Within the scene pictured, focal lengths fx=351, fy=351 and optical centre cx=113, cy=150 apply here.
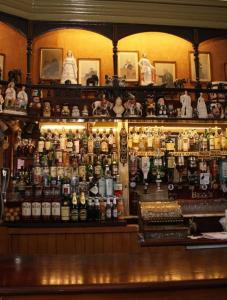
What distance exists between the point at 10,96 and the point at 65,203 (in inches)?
65.4

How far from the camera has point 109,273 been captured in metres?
1.84

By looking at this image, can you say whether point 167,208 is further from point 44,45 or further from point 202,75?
point 44,45

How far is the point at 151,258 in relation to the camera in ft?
7.47

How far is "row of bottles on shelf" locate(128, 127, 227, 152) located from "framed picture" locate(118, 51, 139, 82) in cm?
110

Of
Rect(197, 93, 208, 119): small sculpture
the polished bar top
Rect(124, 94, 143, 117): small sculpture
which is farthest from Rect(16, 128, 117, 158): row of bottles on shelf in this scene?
the polished bar top

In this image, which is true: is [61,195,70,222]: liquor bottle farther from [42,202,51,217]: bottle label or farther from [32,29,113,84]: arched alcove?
[32,29,113,84]: arched alcove

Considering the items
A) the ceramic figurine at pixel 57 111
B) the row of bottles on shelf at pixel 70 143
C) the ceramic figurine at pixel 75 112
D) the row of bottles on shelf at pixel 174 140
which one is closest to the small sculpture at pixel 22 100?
the ceramic figurine at pixel 57 111

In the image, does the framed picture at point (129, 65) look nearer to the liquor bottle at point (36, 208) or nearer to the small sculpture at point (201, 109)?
the small sculpture at point (201, 109)

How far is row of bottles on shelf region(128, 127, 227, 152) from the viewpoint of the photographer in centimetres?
571

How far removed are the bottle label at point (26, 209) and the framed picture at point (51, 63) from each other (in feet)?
8.01

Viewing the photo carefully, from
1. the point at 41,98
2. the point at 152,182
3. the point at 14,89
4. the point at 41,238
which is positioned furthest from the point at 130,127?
the point at 41,238

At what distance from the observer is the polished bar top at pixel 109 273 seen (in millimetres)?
1624

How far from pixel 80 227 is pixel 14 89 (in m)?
2.13

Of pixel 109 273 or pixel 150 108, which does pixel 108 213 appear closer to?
pixel 150 108
